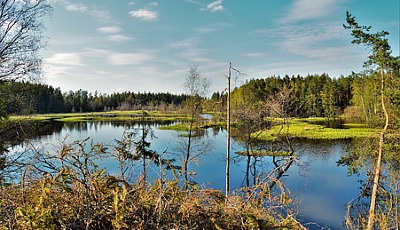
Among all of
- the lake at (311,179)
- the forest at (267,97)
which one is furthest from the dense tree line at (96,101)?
the lake at (311,179)

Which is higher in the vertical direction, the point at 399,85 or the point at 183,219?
the point at 399,85

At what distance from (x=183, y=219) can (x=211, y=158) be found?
→ 18.8 metres

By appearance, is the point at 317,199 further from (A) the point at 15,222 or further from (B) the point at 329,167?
(A) the point at 15,222

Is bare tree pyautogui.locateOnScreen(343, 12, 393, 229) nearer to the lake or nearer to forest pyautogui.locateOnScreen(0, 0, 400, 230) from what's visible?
forest pyautogui.locateOnScreen(0, 0, 400, 230)

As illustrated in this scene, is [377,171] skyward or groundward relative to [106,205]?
groundward

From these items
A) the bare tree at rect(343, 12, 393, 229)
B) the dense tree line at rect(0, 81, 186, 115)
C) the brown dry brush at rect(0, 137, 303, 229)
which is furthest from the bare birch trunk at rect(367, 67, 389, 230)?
the dense tree line at rect(0, 81, 186, 115)

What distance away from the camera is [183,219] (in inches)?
80.4

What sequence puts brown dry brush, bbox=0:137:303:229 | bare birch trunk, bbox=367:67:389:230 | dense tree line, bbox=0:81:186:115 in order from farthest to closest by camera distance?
1. dense tree line, bbox=0:81:186:115
2. bare birch trunk, bbox=367:67:389:230
3. brown dry brush, bbox=0:137:303:229

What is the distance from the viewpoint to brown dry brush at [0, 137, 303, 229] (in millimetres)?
1854

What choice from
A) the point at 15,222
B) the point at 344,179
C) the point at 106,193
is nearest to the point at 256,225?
the point at 106,193

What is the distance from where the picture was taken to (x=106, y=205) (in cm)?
199

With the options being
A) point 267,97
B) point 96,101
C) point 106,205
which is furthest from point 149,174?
point 96,101

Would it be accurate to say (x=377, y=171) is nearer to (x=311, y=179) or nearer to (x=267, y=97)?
(x=311, y=179)

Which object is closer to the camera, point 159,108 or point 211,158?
point 211,158
